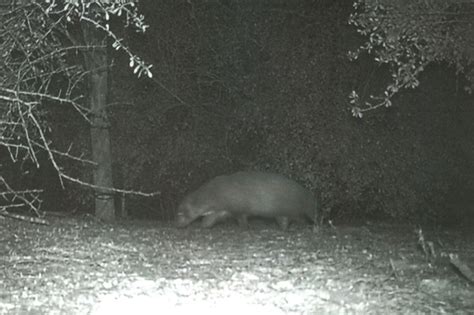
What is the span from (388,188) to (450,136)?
148 centimetres

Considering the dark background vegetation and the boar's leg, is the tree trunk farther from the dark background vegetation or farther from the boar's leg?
the boar's leg

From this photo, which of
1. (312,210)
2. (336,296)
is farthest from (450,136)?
(336,296)

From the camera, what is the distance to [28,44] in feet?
28.8

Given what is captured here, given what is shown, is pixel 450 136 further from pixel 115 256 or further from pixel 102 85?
pixel 115 256

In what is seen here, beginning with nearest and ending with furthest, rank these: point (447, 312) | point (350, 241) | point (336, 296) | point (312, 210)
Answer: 1. point (447, 312)
2. point (336, 296)
3. point (350, 241)
4. point (312, 210)

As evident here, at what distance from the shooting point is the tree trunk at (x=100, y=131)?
45.8ft

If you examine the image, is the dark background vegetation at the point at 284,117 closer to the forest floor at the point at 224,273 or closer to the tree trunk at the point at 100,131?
the tree trunk at the point at 100,131

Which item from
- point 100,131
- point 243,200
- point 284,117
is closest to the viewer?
point 243,200

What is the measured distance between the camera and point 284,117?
49.2 ft

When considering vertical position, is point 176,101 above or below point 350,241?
above

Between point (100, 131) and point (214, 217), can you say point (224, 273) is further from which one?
point (100, 131)

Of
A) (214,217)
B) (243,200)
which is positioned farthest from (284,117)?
(214,217)

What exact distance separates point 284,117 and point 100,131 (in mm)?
3161

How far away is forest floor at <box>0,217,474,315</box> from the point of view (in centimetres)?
623
